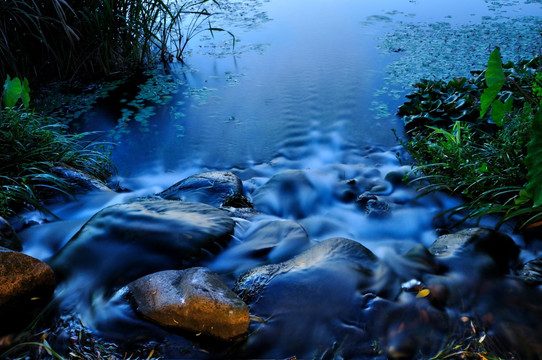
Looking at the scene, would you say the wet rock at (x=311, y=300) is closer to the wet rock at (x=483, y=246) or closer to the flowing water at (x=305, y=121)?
the flowing water at (x=305, y=121)

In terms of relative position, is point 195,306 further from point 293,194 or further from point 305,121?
point 305,121

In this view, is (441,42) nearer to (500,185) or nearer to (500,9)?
(500,9)

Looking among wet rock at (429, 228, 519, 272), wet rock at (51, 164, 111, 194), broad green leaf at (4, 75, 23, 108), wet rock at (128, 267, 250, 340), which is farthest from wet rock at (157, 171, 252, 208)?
wet rock at (429, 228, 519, 272)

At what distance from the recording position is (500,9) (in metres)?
6.71

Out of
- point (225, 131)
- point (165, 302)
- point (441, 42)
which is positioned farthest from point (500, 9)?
point (165, 302)

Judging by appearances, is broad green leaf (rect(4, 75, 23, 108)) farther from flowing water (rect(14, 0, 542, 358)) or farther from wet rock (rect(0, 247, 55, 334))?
wet rock (rect(0, 247, 55, 334))

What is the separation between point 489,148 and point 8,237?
2990 mm

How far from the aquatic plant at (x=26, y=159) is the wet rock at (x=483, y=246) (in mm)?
2493

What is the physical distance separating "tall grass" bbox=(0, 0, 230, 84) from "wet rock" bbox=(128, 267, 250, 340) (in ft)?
12.0

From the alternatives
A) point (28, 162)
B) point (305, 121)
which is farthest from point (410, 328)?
point (305, 121)

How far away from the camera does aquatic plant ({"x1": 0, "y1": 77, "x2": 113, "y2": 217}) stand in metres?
2.81

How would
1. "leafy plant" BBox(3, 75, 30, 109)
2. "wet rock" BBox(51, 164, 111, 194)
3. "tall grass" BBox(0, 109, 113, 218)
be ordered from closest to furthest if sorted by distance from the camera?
"tall grass" BBox(0, 109, 113, 218), "wet rock" BBox(51, 164, 111, 194), "leafy plant" BBox(3, 75, 30, 109)

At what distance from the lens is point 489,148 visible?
9.41 ft

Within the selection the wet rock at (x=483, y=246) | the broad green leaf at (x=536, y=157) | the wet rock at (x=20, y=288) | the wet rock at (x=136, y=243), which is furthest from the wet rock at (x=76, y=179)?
the broad green leaf at (x=536, y=157)
